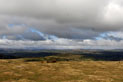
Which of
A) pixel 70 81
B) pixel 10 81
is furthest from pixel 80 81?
pixel 10 81

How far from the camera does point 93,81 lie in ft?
139

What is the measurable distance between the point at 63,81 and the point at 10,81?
1577cm

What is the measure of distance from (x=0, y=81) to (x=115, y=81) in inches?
1384

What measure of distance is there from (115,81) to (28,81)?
2691 centimetres

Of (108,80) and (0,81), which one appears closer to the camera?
(0,81)

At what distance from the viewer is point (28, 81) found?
40531 mm

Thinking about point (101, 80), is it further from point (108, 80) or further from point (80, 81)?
point (80, 81)

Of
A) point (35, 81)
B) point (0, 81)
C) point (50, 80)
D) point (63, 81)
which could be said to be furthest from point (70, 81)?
point (0, 81)

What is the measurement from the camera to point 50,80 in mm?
42500

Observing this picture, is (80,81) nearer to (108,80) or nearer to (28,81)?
(108,80)

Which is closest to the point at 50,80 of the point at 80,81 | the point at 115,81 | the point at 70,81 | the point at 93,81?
the point at 70,81

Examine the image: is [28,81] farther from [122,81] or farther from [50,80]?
[122,81]

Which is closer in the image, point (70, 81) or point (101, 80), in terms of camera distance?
point (70, 81)

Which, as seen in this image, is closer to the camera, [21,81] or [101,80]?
[21,81]
